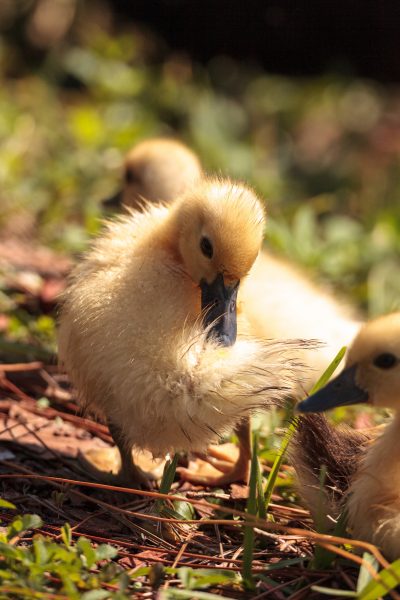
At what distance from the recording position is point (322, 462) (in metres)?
2.30

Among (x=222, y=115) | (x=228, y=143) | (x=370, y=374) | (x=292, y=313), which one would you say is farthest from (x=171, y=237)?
(x=222, y=115)

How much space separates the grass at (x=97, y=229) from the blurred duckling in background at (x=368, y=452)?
0.08m

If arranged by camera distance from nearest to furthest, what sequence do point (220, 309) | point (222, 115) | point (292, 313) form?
1. point (220, 309)
2. point (292, 313)
3. point (222, 115)

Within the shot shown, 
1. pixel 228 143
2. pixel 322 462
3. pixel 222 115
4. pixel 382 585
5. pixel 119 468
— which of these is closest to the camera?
pixel 382 585

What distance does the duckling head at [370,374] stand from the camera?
2129 mm

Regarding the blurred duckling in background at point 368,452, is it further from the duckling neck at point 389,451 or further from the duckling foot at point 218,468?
the duckling foot at point 218,468

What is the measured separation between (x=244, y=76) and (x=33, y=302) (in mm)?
4178

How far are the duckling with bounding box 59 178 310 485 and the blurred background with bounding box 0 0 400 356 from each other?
3.42 ft

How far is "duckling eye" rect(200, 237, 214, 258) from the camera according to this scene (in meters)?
2.57

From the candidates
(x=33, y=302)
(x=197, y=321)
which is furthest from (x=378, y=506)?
(x=33, y=302)

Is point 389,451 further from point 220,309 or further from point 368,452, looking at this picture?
point 220,309

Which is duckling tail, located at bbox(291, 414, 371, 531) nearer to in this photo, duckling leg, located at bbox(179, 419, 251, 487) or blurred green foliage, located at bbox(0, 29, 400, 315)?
duckling leg, located at bbox(179, 419, 251, 487)

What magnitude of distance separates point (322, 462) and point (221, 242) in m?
0.69

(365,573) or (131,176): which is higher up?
(131,176)
